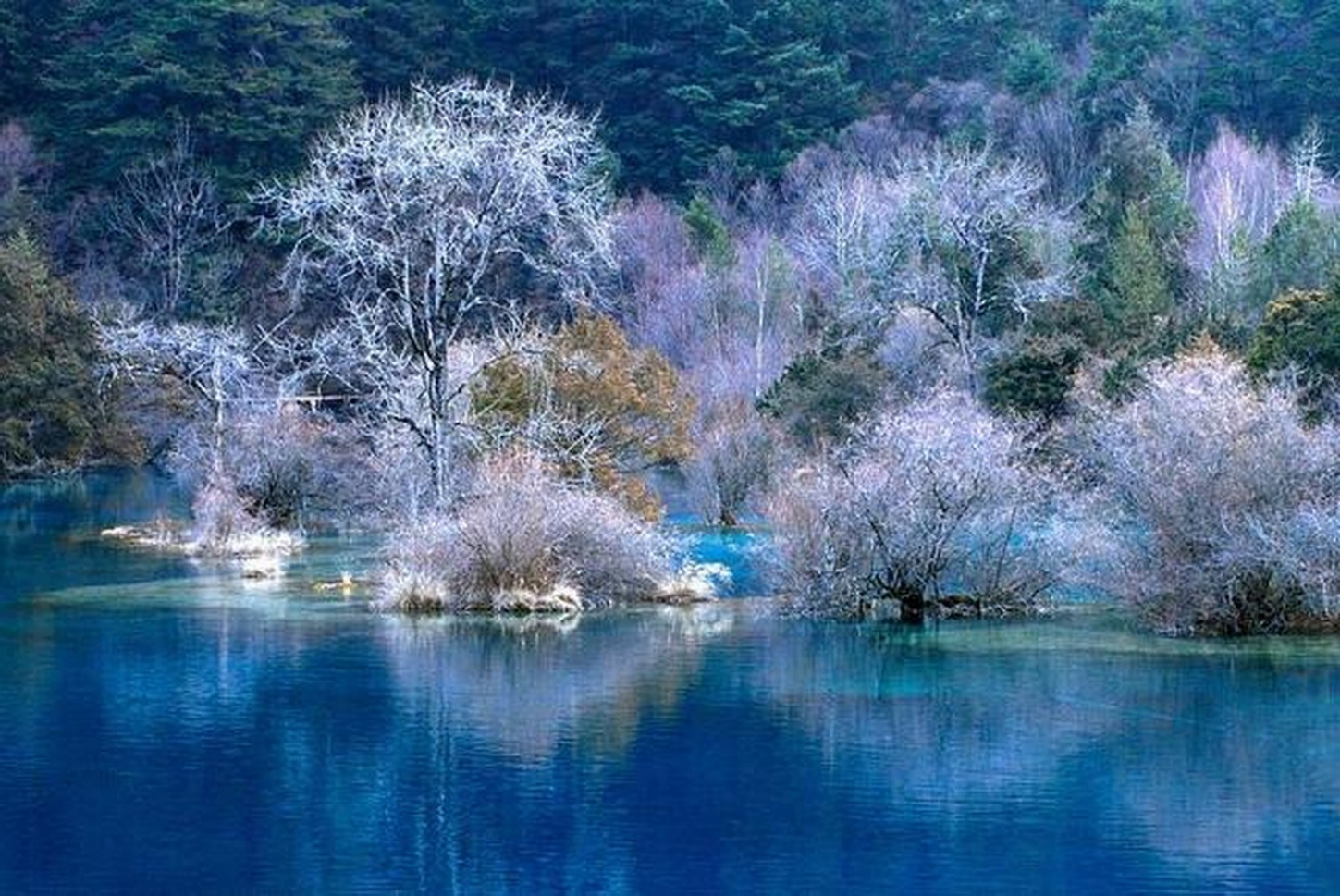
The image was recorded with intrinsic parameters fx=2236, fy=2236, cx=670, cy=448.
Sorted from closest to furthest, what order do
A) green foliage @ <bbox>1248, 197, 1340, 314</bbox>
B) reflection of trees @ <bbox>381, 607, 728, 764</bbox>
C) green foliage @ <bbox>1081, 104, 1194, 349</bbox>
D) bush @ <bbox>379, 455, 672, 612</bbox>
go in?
reflection of trees @ <bbox>381, 607, 728, 764</bbox> < bush @ <bbox>379, 455, 672, 612</bbox> < green foliage @ <bbox>1248, 197, 1340, 314</bbox> < green foliage @ <bbox>1081, 104, 1194, 349</bbox>

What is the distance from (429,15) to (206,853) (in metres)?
66.8

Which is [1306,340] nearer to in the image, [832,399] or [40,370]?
[832,399]

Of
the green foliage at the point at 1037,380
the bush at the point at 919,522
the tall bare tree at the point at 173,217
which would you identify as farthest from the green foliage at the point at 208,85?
the bush at the point at 919,522

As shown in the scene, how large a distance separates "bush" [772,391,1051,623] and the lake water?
2.78ft

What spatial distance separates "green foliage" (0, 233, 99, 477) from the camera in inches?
2330

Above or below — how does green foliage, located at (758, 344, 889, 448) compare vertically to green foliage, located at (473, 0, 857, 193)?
below

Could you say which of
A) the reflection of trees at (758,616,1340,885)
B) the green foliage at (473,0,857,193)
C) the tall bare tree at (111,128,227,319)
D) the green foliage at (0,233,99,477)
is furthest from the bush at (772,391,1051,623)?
the green foliage at (473,0,857,193)

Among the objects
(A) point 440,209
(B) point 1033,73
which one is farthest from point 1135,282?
(B) point 1033,73

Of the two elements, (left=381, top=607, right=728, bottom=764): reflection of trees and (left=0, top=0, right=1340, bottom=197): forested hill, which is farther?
(left=0, top=0, right=1340, bottom=197): forested hill

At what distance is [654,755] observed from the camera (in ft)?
69.2

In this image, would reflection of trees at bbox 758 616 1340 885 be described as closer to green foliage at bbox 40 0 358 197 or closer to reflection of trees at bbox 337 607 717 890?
reflection of trees at bbox 337 607 717 890

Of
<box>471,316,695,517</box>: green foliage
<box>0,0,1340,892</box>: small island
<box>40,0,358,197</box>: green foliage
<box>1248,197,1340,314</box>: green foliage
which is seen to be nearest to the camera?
<box>0,0,1340,892</box>: small island

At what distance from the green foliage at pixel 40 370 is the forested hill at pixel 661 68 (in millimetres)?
13303

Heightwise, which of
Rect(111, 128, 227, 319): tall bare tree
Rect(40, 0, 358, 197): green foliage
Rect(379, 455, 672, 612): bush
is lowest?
Rect(379, 455, 672, 612): bush
